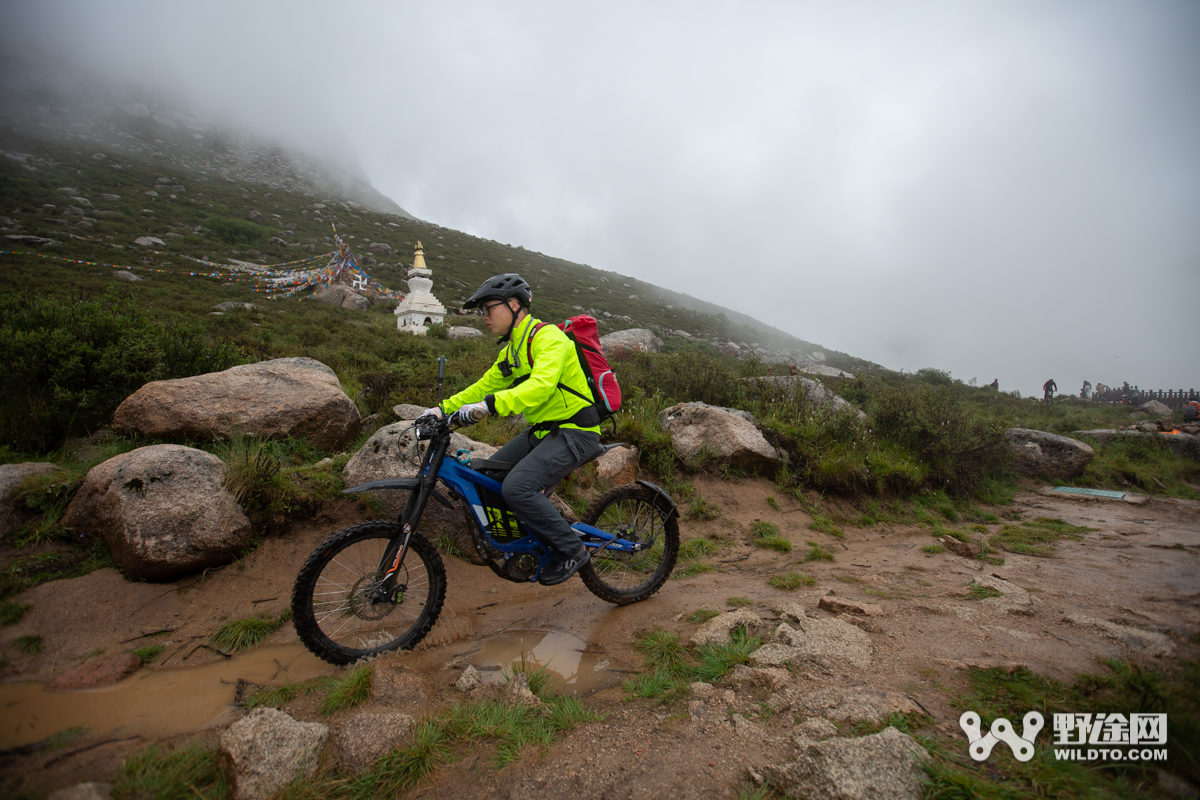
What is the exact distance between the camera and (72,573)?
155 inches

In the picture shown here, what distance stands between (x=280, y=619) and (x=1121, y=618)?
6511mm

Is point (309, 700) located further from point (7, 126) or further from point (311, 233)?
point (7, 126)

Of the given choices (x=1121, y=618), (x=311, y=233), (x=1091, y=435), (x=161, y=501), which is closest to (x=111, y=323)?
(x=161, y=501)

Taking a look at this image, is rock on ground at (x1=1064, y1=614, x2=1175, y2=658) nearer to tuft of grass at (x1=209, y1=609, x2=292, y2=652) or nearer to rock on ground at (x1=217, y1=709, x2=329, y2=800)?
rock on ground at (x1=217, y1=709, x2=329, y2=800)

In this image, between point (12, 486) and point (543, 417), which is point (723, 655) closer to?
point (543, 417)

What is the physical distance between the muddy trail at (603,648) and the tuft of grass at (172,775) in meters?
0.13

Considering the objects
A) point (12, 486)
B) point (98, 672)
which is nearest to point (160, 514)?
point (98, 672)

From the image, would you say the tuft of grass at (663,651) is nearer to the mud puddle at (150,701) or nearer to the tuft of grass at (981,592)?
the mud puddle at (150,701)

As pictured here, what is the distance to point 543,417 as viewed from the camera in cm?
393

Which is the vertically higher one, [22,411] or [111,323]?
[111,323]

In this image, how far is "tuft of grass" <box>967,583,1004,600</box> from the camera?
4258 mm

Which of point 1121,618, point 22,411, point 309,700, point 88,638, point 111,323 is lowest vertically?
point 88,638

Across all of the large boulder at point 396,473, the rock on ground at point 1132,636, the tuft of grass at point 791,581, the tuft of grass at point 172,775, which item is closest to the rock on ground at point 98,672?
the tuft of grass at point 172,775

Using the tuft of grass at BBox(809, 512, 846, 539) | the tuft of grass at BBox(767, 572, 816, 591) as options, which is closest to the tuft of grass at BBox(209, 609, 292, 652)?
the tuft of grass at BBox(767, 572, 816, 591)
